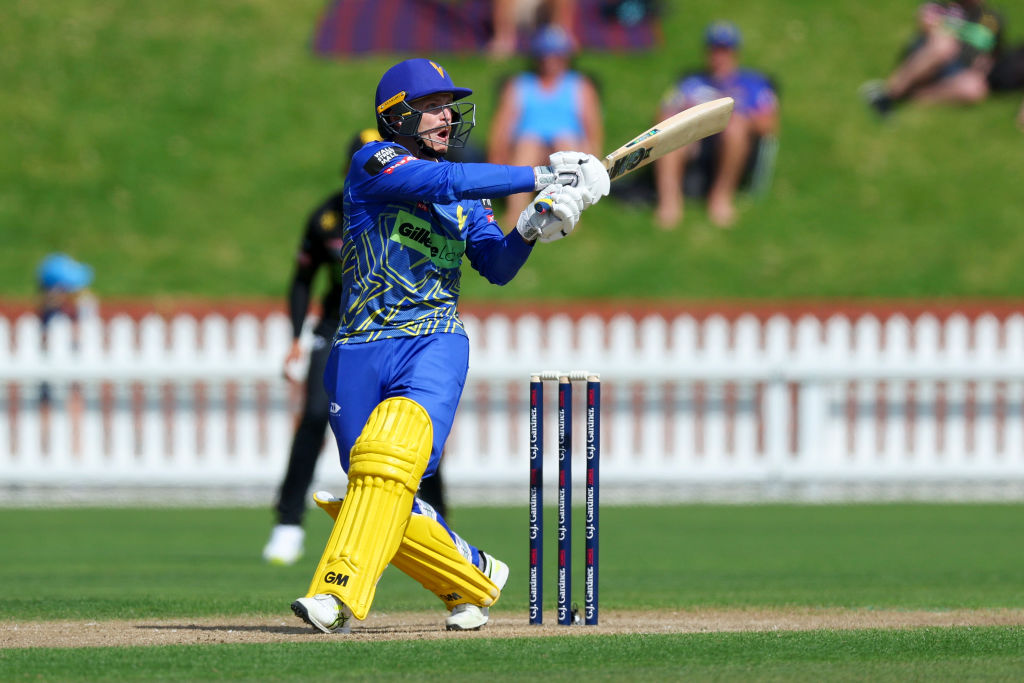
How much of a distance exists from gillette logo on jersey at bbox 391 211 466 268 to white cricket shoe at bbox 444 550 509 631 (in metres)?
1.09

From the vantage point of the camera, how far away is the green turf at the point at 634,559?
7.00 metres

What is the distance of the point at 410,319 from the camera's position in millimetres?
5531

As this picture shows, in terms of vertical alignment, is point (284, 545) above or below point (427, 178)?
below

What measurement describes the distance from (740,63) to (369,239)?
1486 centimetres

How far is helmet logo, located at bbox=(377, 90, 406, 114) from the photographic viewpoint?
5672 mm

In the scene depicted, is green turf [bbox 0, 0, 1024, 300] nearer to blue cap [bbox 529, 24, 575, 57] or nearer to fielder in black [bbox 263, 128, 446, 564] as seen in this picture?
blue cap [bbox 529, 24, 575, 57]

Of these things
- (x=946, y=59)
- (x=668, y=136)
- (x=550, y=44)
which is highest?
(x=946, y=59)

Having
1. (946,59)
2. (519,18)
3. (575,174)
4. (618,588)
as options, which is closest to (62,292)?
(519,18)

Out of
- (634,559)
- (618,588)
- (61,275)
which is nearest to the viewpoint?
(618,588)

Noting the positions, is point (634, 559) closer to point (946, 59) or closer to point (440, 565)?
point (440, 565)

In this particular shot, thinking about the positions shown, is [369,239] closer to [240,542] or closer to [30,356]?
[240,542]

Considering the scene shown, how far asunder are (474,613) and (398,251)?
50.8 inches

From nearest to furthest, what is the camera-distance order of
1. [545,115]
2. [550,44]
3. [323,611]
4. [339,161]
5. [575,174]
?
[323,611] < [575,174] < [550,44] < [545,115] < [339,161]

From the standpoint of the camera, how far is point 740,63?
19.8 meters
